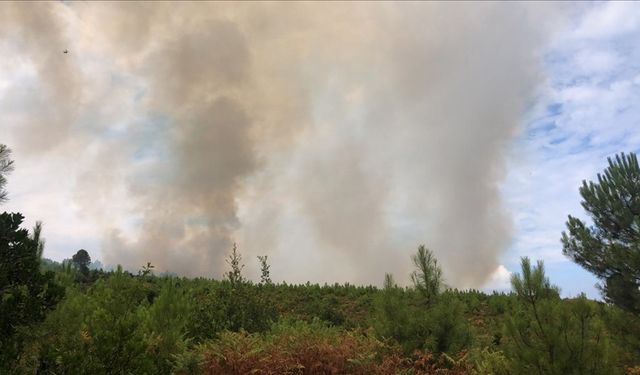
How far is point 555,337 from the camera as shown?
5.79 meters

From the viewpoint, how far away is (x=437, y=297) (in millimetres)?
9242

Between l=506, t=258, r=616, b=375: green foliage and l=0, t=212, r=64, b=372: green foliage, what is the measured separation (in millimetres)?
5714

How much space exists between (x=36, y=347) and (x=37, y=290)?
118cm

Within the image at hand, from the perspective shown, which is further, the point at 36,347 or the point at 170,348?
the point at 170,348

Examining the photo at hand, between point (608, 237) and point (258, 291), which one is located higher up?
point (608, 237)

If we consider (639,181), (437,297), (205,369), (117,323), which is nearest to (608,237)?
(639,181)

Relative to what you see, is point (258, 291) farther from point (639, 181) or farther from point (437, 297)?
point (639, 181)

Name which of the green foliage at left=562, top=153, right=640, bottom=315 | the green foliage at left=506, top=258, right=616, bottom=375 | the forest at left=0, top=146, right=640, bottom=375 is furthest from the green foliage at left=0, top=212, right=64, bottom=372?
the green foliage at left=562, top=153, right=640, bottom=315

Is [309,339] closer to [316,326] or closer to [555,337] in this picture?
[316,326]

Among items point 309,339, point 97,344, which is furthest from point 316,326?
point 97,344

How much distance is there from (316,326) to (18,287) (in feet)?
24.7

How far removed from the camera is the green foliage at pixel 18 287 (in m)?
5.38

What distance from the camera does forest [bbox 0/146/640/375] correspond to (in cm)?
566

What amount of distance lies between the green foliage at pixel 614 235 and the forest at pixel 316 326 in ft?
0.12
